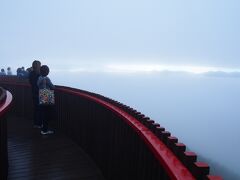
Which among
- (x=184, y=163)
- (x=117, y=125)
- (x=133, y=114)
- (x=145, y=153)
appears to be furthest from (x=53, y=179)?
(x=184, y=163)

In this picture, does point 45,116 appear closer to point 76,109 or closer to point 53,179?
point 76,109

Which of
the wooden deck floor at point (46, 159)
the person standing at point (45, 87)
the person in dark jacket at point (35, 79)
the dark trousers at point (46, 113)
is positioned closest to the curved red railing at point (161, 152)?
the wooden deck floor at point (46, 159)

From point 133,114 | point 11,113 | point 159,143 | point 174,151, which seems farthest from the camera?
point 11,113

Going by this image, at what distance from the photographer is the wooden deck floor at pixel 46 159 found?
16.3 ft

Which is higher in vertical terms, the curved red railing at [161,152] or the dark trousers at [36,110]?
the curved red railing at [161,152]

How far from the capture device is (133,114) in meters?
3.99

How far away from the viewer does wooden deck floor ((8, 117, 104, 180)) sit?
4969 millimetres

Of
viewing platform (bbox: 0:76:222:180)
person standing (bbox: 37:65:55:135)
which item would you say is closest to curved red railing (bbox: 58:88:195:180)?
viewing platform (bbox: 0:76:222:180)

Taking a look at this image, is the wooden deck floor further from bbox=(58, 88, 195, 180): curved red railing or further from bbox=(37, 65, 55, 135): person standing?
bbox=(58, 88, 195, 180): curved red railing

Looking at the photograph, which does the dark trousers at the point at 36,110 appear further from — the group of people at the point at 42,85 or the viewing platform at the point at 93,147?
the viewing platform at the point at 93,147

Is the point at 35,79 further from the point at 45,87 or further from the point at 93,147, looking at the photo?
the point at 93,147

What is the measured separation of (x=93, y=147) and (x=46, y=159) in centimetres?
101

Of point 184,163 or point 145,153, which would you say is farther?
point 145,153

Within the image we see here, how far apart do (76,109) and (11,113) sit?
5336 mm
